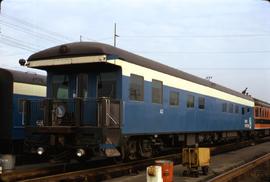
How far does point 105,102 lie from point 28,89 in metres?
5.56

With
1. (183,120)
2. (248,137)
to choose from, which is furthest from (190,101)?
(248,137)

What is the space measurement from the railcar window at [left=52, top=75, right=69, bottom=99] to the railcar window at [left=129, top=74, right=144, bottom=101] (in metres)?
2.01

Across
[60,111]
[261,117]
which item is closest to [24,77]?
[60,111]

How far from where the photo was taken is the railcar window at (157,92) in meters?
14.3

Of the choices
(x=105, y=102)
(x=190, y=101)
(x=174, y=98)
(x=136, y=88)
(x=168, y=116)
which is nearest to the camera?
(x=105, y=102)

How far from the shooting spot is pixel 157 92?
14578mm

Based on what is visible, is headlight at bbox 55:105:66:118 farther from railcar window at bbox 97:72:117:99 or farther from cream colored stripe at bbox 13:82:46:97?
cream colored stripe at bbox 13:82:46:97

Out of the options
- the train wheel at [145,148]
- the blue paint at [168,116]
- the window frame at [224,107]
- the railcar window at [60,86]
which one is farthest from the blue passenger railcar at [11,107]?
the window frame at [224,107]

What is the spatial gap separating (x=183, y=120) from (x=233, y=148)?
7643mm

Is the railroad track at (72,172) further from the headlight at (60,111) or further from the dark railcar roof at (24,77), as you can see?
the dark railcar roof at (24,77)

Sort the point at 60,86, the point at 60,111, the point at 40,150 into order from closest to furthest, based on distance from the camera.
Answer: the point at 40,150 < the point at 60,111 < the point at 60,86

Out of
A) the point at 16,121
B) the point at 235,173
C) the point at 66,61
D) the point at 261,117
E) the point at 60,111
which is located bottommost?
the point at 235,173

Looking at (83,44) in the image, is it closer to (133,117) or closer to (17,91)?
(133,117)

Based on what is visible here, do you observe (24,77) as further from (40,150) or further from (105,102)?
(105,102)
